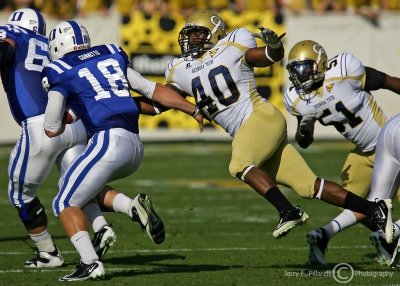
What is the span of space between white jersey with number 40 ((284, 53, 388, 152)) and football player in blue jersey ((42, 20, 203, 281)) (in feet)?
3.16

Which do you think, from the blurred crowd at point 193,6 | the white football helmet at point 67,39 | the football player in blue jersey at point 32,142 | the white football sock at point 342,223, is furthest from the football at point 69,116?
the blurred crowd at point 193,6

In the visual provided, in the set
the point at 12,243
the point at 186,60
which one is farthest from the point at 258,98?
the point at 12,243

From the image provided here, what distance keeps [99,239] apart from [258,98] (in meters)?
1.47

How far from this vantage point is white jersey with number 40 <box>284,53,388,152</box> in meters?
7.28

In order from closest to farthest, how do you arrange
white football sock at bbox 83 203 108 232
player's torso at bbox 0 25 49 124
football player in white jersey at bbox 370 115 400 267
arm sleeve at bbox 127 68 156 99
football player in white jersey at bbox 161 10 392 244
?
football player in white jersey at bbox 161 10 392 244, arm sleeve at bbox 127 68 156 99, football player in white jersey at bbox 370 115 400 267, white football sock at bbox 83 203 108 232, player's torso at bbox 0 25 49 124

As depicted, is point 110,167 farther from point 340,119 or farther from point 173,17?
point 173,17

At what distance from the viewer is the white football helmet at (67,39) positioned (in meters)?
6.85

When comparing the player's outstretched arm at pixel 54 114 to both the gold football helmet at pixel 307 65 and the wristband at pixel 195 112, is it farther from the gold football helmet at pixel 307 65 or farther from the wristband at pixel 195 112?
the gold football helmet at pixel 307 65

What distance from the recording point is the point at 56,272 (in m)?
7.03

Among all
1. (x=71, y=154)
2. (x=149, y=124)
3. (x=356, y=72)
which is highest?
(x=356, y=72)

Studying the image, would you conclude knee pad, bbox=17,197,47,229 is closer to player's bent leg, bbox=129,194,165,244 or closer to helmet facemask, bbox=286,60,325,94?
player's bent leg, bbox=129,194,165,244

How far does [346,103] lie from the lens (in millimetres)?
7332

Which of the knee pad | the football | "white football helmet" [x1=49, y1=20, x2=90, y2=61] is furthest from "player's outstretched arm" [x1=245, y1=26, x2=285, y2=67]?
the knee pad

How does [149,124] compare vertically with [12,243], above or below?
below
